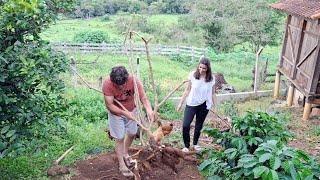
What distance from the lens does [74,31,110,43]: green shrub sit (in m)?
28.1

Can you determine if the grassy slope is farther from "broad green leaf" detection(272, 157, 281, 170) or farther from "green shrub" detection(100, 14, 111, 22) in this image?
"green shrub" detection(100, 14, 111, 22)

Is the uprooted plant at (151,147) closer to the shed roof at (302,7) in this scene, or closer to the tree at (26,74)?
the tree at (26,74)

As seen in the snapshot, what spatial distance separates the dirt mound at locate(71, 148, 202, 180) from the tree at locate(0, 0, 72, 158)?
1105 mm

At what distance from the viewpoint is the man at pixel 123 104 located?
4.98 metres

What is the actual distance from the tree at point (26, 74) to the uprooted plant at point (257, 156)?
5.81 feet

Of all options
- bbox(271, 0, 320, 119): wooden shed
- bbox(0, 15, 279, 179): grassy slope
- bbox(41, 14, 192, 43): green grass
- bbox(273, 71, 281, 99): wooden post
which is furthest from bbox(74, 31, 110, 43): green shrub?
bbox(271, 0, 320, 119): wooden shed

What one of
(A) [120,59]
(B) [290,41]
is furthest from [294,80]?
(A) [120,59]

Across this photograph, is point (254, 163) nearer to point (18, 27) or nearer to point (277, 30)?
point (18, 27)

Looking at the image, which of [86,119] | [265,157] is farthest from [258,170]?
[86,119]

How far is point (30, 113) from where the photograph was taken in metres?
4.42

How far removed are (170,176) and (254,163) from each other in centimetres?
233

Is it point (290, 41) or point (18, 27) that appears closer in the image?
point (18, 27)

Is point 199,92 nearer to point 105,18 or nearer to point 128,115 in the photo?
point 128,115

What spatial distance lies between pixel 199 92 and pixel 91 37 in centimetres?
2312
